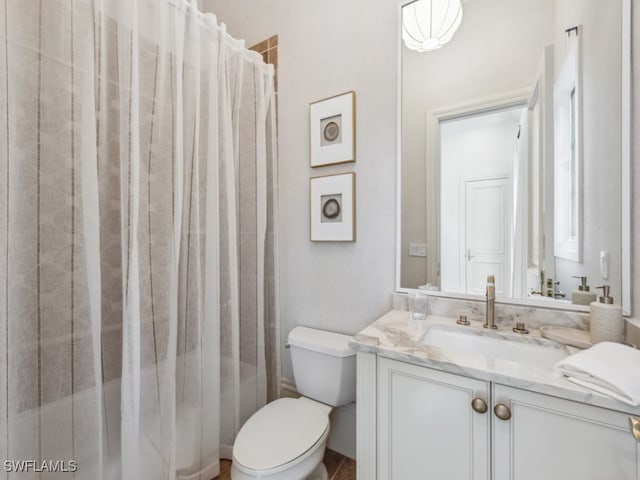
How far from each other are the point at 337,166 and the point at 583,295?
1161 mm

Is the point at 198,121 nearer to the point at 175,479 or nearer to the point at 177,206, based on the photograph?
the point at 177,206

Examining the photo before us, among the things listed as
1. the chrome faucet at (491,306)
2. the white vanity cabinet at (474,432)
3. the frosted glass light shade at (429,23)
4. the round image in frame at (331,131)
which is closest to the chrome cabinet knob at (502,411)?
the white vanity cabinet at (474,432)

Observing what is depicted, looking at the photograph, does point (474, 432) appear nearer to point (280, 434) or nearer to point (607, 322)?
point (607, 322)

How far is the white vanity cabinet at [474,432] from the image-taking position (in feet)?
2.25

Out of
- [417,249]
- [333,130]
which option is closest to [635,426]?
[417,249]

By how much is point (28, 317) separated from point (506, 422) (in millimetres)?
1406

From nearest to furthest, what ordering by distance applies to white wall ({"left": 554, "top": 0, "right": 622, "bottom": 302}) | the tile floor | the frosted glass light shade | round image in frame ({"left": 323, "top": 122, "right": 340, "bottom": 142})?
white wall ({"left": 554, "top": 0, "right": 622, "bottom": 302}) < the frosted glass light shade < the tile floor < round image in frame ({"left": 323, "top": 122, "right": 340, "bottom": 142})

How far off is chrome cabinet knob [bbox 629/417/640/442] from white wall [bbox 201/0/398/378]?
2.85 ft

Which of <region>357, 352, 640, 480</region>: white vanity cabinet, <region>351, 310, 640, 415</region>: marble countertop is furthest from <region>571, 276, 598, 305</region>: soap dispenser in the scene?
<region>357, 352, 640, 480</region>: white vanity cabinet

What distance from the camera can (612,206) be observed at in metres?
0.96

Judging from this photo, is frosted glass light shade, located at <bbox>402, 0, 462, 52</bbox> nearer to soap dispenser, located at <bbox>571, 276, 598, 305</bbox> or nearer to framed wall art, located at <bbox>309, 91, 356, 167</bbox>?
framed wall art, located at <bbox>309, 91, 356, 167</bbox>

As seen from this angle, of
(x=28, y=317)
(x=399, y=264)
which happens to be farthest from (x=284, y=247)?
(x=28, y=317)

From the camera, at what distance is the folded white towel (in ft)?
2.09

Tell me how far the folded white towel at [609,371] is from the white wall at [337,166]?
763 mm
